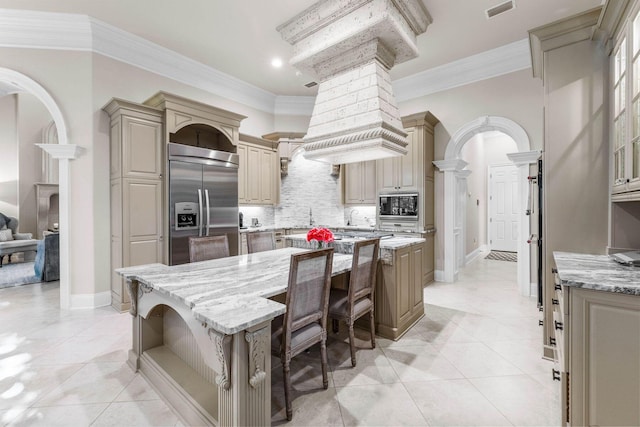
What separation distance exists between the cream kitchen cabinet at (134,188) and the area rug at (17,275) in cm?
245

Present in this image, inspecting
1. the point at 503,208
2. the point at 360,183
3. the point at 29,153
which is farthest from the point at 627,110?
the point at 29,153

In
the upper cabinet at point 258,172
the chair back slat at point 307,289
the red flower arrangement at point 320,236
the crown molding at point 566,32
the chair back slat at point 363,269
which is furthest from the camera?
the upper cabinet at point 258,172

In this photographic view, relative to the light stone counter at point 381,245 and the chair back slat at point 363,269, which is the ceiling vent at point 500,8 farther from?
the chair back slat at point 363,269

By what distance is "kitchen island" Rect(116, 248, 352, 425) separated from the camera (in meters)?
1.32

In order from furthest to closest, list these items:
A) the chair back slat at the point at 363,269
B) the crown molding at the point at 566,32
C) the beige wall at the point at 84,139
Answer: the beige wall at the point at 84,139 < the chair back slat at the point at 363,269 < the crown molding at the point at 566,32

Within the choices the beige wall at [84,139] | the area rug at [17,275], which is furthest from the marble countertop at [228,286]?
the area rug at [17,275]

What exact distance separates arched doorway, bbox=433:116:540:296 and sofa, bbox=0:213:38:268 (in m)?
8.34

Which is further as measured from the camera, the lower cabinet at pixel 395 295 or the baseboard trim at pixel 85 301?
the baseboard trim at pixel 85 301

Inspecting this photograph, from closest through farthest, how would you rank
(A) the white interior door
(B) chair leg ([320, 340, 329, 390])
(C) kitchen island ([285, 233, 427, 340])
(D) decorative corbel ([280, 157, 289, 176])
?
(B) chair leg ([320, 340, 329, 390]) → (C) kitchen island ([285, 233, 427, 340]) → (D) decorative corbel ([280, 157, 289, 176]) → (A) the white interior door

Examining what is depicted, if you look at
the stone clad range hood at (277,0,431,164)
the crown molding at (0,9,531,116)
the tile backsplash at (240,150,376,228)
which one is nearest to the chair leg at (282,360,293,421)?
the stone clad range hood at (277,0,431,164)

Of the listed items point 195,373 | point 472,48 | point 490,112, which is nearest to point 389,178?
point 490,112

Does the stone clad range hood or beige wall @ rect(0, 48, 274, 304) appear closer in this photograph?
the stone clad range hood

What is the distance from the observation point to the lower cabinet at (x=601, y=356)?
1.35 meters

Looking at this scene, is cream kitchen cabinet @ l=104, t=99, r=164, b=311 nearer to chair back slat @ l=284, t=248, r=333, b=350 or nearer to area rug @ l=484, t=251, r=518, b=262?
chair back slat @ l=284, t=248, r=333, b=350
